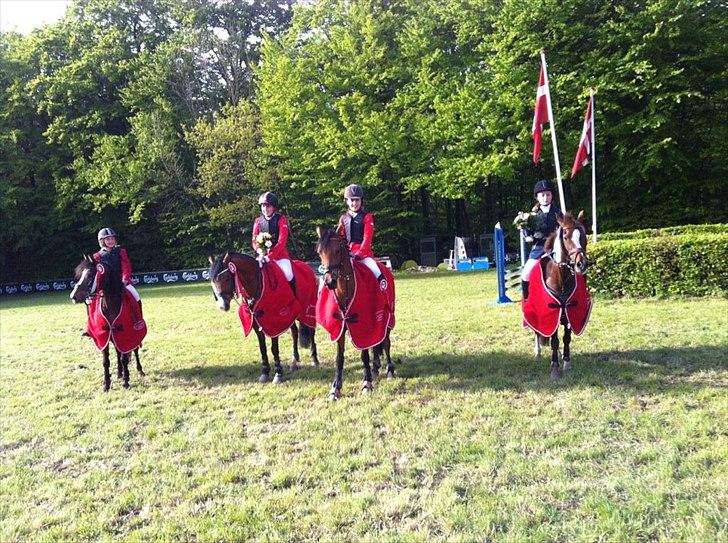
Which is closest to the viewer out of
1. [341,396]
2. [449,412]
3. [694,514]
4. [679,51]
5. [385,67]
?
[694,514]

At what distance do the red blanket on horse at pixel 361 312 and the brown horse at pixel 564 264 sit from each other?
2.17 m

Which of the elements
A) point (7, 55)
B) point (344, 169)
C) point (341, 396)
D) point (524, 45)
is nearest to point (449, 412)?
point (341, 396)

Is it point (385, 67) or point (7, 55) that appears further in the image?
point (7, 55)

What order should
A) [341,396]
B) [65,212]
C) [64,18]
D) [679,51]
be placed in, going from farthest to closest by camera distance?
[64,18]
[65,212]
[679,51]
[341,396]

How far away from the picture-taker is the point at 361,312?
690 cm

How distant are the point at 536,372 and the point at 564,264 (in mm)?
1511

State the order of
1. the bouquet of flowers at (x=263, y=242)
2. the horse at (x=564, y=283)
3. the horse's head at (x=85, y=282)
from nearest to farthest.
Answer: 1. the horse at (x=564, y=283)
2. the horse's head at (x=85, y=282)
3. the bouquet of flowers at (x=263, y=242)

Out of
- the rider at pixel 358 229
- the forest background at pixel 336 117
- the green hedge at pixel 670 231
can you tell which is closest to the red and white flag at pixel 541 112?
the green hedge at pixel 670 231

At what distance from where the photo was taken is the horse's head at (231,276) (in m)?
7.14

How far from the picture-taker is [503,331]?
396 inches

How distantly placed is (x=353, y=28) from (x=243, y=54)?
371 inches

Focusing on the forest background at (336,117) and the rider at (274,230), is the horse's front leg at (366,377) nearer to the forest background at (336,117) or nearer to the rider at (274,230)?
the rider at (274,230)

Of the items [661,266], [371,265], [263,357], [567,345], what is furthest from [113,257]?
[661,266]

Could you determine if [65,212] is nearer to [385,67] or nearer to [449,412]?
[385,67]
